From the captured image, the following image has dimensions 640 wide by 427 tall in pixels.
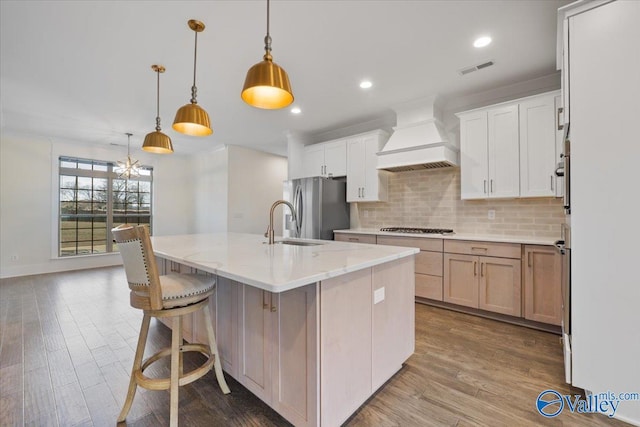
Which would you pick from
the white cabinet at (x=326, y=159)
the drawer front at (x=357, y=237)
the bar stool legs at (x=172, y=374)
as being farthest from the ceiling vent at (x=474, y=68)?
the bar stool legs at (x=172, y=374)

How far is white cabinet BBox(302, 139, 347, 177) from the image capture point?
452 centimetres

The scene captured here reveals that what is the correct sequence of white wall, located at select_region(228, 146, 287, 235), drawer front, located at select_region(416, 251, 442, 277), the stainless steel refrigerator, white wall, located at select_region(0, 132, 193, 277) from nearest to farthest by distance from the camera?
1. drawer front, located at select_region(416, 251, 442, 277)
2. the stainless steel refrigerator
3. white wall, located at select_region(0, 132, 193, 277)
4. white wall, located at select_region(228, 146, 287, 235)

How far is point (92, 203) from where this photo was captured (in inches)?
235

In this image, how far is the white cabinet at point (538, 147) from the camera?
2791 mm

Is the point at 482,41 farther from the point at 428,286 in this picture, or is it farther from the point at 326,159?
the point at 326,159

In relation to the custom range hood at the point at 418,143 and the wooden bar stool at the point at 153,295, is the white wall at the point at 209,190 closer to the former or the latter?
the custom range hood at the point at 418,143

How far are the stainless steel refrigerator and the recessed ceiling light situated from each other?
8.32 ft

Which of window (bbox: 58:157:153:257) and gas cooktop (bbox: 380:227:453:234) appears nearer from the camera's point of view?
gas cooktop (bbox: 380:227:453:234)

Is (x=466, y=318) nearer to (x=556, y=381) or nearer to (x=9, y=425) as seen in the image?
(x=556, y=381)

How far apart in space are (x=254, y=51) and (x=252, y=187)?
4.15 meters

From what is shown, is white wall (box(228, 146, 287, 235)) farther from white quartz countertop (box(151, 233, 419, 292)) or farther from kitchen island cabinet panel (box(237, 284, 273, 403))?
kitchen island cabinet panel (box(237, 284, 273, 403))

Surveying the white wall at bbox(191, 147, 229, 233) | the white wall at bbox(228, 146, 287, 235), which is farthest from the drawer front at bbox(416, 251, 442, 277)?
the white wall at bbox(191, 147, 229, 233)

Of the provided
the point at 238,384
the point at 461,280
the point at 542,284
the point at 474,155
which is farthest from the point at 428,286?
the point at 238,384

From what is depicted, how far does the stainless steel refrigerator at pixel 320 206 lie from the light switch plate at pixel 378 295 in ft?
8.32
